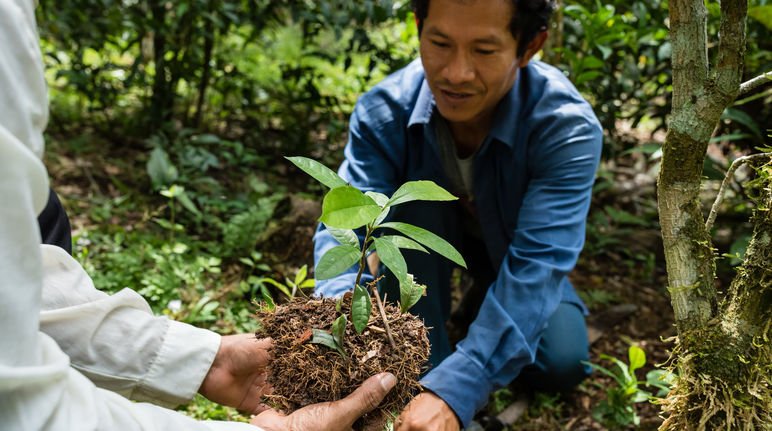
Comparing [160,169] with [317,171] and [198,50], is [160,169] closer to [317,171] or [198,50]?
[198,50]

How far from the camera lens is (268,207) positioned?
9.43 feet

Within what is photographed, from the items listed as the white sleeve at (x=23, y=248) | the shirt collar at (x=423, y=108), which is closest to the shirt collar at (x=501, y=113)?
the shirt collar at (x=423, y=108)

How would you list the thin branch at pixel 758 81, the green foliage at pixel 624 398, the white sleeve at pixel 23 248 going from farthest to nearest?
the green foliage at pixel 624 398 < the thin branch at pixel 758 81 < the white sleeve at pixel 23 248

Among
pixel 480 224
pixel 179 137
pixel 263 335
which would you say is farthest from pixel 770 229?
Result: pixel 179 137

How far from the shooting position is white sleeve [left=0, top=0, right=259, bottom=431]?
2.63 feet

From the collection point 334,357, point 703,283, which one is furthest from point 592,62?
point 334,357

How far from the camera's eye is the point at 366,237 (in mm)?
1162

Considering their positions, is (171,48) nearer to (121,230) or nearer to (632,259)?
(121,230)

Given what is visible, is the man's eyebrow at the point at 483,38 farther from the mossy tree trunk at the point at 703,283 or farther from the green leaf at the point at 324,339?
the green leaf at the point at 324,339

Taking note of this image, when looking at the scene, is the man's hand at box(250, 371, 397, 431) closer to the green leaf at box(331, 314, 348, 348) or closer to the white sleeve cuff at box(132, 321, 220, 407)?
the green leaf at box(331, 314, 348, 348)

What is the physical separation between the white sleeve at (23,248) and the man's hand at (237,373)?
2.24 ft

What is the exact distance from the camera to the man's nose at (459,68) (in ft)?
6.42

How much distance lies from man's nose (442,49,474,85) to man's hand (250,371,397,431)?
1.12 metres

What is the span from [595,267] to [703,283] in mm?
2149
